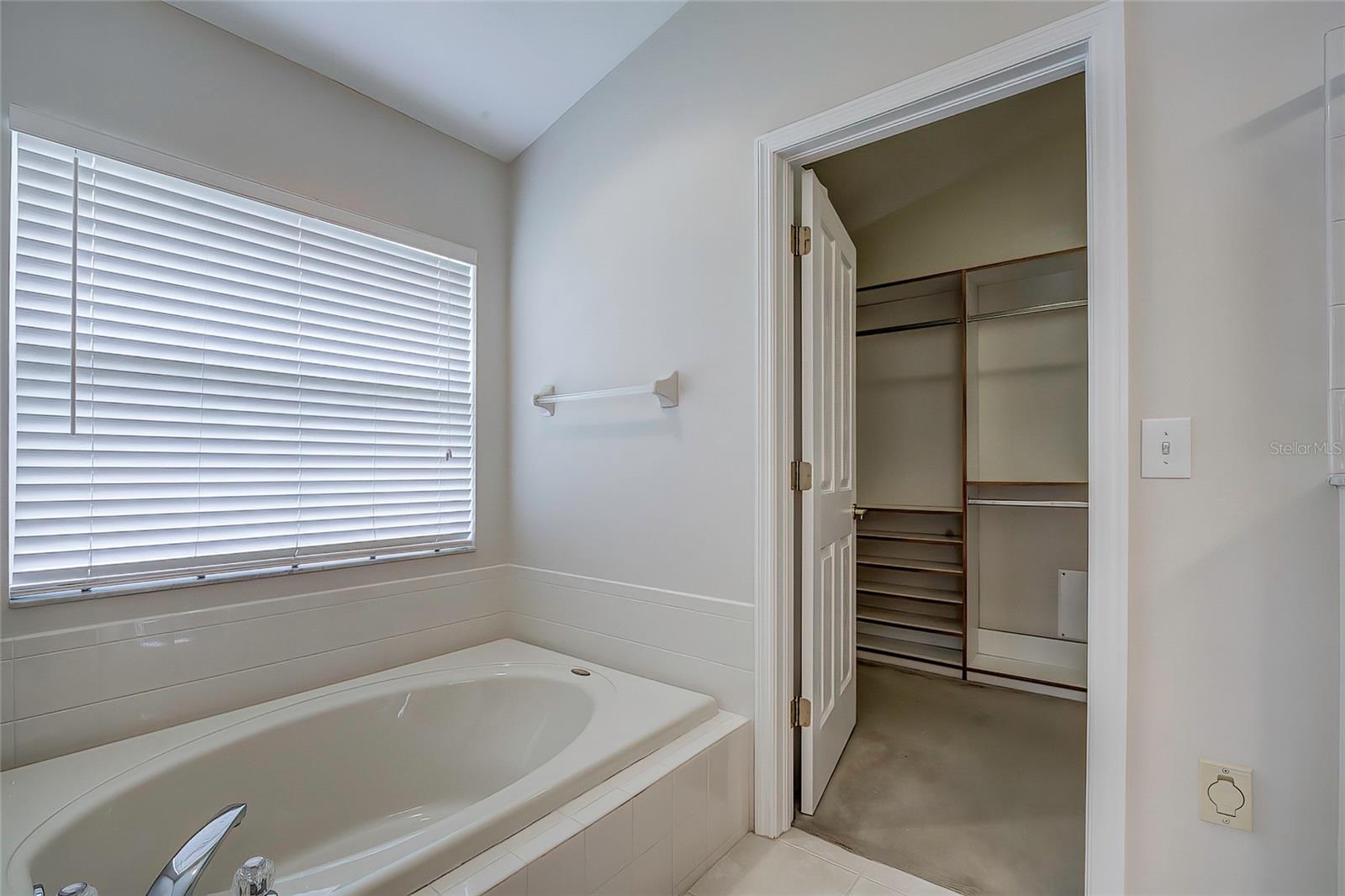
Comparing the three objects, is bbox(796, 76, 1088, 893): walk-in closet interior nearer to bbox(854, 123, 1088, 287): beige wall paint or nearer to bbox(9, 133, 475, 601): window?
bbox(854, 123, 1088, 287): beige wall paint

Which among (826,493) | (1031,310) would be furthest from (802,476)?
(1031,310)

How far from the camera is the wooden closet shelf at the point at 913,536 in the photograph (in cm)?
314

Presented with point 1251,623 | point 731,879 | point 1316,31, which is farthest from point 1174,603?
point 731,879

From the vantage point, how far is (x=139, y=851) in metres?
1.35

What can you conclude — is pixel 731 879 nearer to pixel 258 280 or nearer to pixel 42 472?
pixel 42 472

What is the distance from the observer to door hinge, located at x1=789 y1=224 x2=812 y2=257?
1927 mm

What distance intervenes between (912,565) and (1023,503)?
649 mm

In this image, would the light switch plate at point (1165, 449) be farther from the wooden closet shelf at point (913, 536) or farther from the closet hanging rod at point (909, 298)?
the closet hanging rod at point (909, 298)

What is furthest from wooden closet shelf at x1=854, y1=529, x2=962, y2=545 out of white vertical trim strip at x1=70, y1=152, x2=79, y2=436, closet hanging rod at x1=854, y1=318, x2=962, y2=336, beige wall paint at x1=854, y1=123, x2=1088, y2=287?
white vertical trim strip at x1=70, y1=152, x2=79, y2=436

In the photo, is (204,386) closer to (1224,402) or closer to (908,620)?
(1224,402)

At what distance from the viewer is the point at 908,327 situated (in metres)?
3.37

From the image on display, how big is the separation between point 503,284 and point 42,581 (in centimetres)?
171

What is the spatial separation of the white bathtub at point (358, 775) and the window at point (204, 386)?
445mm

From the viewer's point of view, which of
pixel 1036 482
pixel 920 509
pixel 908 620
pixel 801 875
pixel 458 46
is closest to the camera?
pixel 801 875
